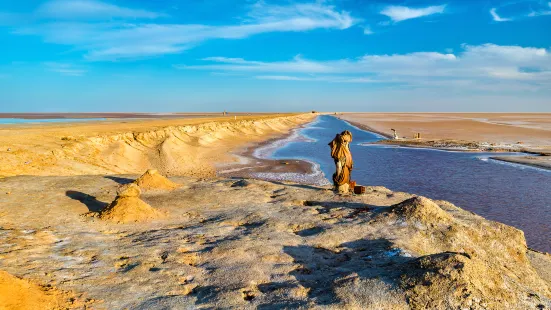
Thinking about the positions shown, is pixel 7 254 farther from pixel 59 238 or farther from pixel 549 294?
pixel 549 294

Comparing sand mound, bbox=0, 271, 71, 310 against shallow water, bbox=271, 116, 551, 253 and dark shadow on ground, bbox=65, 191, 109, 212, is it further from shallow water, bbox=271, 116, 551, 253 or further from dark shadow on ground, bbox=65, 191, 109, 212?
shallow water, bbox=271, 116, 551, 253

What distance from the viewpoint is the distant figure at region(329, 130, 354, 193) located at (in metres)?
11.2

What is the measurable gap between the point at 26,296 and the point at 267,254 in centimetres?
354

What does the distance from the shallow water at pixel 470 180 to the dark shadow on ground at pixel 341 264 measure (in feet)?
18.4

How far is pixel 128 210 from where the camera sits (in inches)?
330

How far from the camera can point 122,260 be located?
20.3 ft

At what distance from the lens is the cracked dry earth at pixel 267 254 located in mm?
5020

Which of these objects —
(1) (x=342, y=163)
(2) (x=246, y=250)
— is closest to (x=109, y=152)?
(1) (x=342, y=163)

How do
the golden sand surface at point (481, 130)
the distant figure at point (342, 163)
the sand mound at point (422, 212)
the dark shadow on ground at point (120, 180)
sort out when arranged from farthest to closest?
the golden sand surface at point (481, 130)
the dark shadow on ground at point (120, 180)
the distant figure at point (342, 163)
the sand mound at point (422, 212)

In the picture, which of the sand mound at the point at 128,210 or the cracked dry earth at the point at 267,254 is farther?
the sand mound at the point at 128,210

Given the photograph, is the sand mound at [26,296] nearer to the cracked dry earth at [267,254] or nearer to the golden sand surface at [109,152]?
the cracked dry earth at [267,254]

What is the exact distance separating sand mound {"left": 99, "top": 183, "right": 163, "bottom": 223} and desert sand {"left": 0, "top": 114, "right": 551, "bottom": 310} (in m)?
0.03

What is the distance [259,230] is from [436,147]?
92.2ft

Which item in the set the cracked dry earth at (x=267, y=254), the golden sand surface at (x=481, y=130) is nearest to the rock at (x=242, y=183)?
the cracked dry earth at (x=267, y=254)
